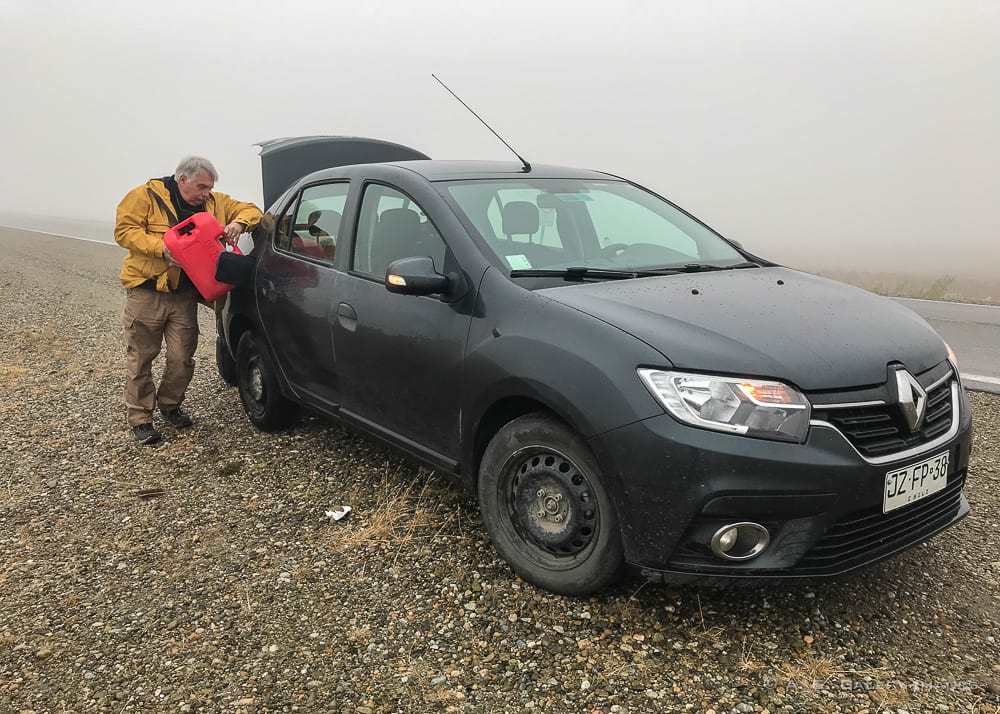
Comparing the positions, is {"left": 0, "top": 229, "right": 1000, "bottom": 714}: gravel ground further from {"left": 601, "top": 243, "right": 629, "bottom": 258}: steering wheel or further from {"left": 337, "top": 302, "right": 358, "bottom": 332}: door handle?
{"left": 601, "top": 243, "right": 629, "bottom": 258}: steering wheel

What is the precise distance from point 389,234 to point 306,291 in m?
0.71

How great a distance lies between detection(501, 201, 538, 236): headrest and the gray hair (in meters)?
2.25

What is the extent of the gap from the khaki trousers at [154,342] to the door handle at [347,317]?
167cm

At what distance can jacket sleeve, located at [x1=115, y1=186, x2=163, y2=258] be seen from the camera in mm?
4797

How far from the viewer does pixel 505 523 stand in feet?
10.7

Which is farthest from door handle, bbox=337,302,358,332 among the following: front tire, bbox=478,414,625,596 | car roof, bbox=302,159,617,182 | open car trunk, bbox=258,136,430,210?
open car trunk, bbox=258,136,430,210

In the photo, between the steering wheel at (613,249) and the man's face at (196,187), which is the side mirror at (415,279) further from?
the man's face at (196,187)

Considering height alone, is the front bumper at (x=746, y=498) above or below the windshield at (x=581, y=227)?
below

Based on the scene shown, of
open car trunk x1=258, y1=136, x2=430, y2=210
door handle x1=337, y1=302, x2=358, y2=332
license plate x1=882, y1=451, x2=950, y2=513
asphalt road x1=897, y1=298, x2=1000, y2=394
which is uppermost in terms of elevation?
open car trunk x1=258, y1=136, x2=430, y2=210

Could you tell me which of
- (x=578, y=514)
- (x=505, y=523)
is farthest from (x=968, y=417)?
(x=505, y=523)

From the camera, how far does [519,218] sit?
3715 millimetres

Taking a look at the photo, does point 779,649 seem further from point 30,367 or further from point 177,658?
point 30,367

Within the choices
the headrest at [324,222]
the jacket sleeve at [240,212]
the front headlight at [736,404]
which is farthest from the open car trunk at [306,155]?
the front headlight at [736,404]

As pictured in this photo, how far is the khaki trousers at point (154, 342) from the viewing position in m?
5.09
